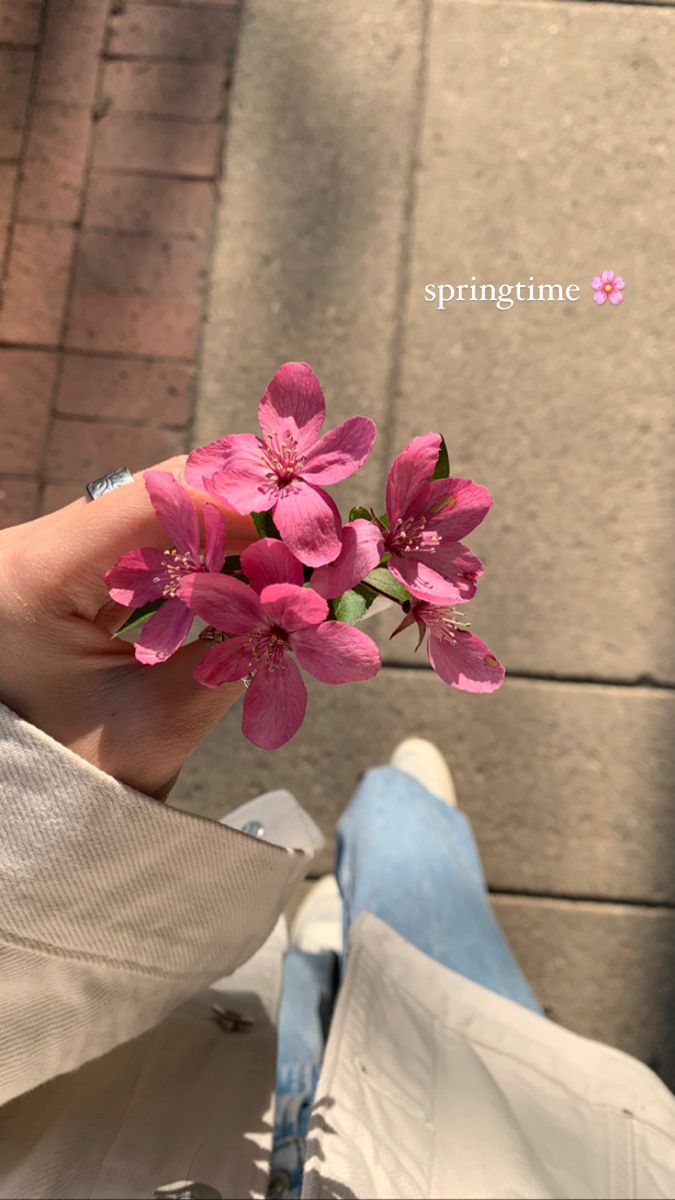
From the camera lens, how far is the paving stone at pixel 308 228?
1681 millimetres

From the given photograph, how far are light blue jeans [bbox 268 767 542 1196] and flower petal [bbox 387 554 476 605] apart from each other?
78cm

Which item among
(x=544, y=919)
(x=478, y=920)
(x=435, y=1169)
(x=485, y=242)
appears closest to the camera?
(x=435, y=1169)

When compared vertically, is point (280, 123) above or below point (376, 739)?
above

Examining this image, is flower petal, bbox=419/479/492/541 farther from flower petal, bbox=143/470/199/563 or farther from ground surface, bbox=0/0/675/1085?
ground surface, bbox=0/0/675/1085

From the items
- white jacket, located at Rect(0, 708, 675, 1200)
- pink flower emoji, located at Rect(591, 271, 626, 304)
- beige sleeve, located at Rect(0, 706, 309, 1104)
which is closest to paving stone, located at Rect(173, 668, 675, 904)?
white jacket, located at Rect(0, 708, 675, 1200)

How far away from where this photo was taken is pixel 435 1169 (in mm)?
884

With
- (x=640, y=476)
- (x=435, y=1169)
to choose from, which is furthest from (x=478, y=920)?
(x=640, y=476)

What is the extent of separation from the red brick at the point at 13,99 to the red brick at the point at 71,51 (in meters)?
0.02

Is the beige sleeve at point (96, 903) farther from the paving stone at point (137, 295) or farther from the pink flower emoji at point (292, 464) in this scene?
the paving stone at point (137, 295)

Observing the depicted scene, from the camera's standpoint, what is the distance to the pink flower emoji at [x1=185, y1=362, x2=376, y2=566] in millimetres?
465

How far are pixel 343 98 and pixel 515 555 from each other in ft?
2.66

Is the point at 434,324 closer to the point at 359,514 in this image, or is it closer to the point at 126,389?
the point at 126,389

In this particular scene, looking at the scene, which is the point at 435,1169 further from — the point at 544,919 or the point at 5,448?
the point at 5,448

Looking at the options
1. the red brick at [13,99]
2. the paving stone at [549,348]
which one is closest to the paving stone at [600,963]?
the paving stone at [549,348]
